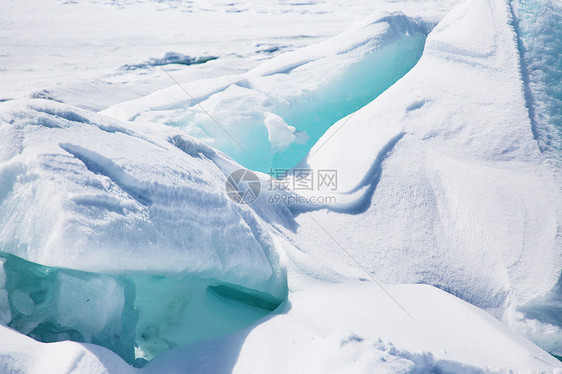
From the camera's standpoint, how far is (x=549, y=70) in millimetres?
3424

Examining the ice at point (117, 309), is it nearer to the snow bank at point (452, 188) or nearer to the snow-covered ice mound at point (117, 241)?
the snow-covered ice mound at point (117, 241)

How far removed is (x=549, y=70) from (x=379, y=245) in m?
2.00

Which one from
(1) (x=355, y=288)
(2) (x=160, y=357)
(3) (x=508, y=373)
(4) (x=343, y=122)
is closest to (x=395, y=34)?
(4) (x=343, y=122)

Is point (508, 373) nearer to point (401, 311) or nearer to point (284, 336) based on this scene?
point (401, 311)
